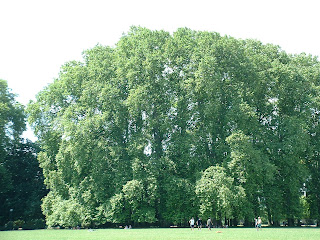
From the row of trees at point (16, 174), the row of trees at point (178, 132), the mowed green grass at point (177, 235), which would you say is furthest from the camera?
the row of trees at point (16, 174)

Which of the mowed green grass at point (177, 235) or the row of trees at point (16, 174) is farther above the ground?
the row of trees at point (16, 174)

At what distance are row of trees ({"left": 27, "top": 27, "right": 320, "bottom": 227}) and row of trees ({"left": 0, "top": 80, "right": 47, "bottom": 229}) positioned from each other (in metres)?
11.2

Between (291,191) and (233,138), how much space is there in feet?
32.1

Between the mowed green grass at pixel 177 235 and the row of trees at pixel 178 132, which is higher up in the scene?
the row of trees at pixel 178 132

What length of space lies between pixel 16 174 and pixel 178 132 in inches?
1153

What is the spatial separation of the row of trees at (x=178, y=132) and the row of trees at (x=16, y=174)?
11155 millimetres

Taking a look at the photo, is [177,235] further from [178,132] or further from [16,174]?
[16,174]

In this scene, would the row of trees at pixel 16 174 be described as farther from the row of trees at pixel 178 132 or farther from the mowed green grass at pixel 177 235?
the mowed green grass at pixel 177 235

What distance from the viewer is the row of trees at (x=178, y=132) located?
137ft

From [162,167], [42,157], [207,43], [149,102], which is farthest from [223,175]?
[42,157]

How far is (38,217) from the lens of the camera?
61.4 metres

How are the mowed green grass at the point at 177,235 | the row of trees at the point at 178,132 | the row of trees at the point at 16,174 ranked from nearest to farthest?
the mowed green grass at the point at 177,235 → the row of trees at the point at 178,132 → the row of trees at the point at 16,174

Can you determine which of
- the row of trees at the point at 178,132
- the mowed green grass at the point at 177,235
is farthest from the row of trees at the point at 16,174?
the mowed green grass at the point at 177,235

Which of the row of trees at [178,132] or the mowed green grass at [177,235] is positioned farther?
the row of trees at [178,132]
